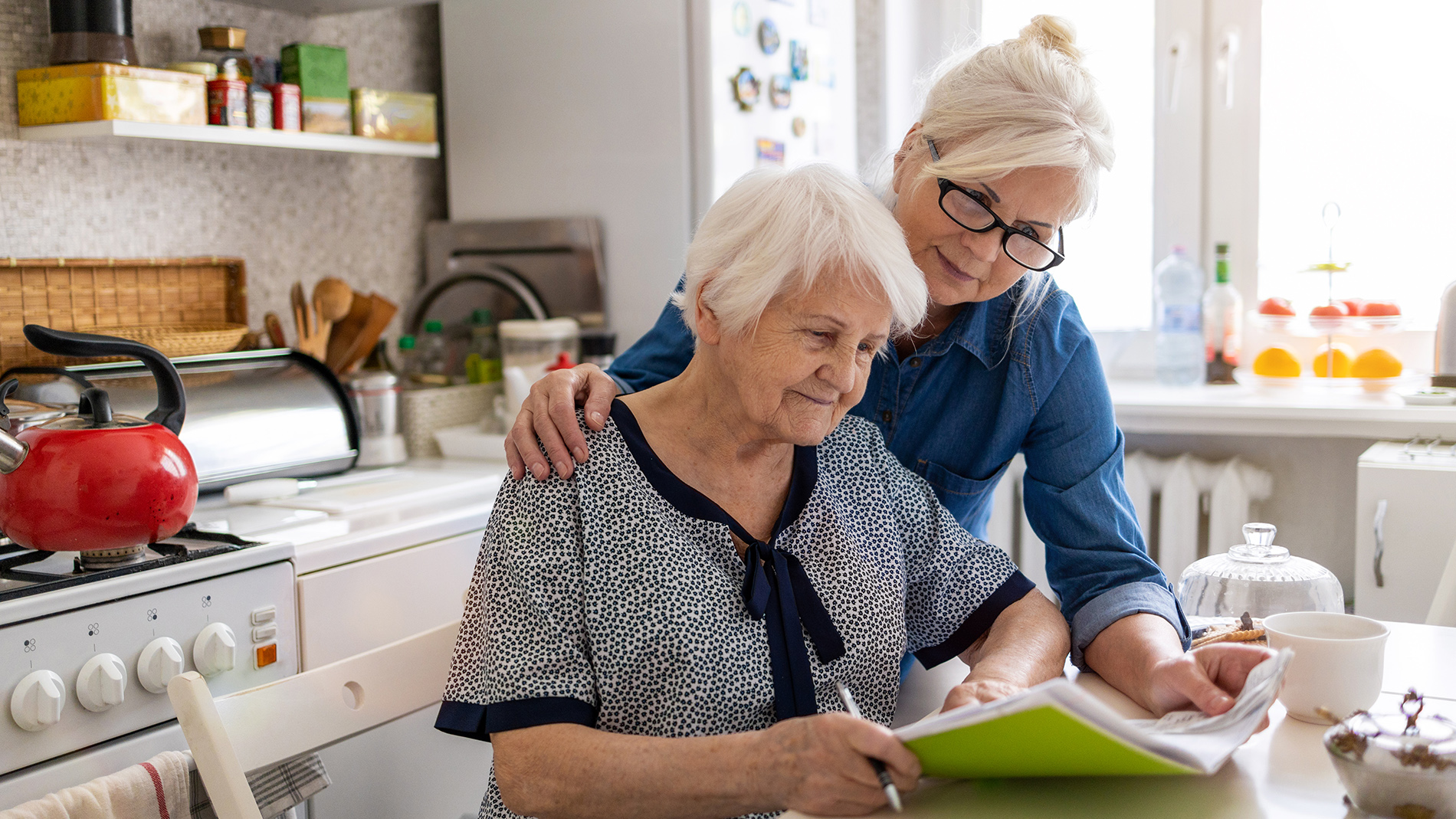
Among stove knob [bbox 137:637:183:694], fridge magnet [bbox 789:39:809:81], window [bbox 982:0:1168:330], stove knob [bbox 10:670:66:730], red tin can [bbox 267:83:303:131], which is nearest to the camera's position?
stove knob [bbox 10:670:66:730]

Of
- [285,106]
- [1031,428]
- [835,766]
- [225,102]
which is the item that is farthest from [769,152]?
[835,766]

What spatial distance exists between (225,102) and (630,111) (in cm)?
77

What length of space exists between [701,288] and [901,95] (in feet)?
6.35

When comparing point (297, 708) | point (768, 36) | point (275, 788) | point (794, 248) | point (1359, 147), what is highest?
point (768, 36)

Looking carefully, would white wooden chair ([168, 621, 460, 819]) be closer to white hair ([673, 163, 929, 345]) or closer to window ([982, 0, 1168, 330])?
white hair ([673, 163, 929, 345])

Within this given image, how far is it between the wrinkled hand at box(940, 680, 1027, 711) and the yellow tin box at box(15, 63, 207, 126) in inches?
63.4

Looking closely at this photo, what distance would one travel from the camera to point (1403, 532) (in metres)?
1.88

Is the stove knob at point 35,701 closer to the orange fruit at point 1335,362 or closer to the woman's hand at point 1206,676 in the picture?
the woman's hand at point 1206,676

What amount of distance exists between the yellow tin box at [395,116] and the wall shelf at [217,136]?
0.02 m

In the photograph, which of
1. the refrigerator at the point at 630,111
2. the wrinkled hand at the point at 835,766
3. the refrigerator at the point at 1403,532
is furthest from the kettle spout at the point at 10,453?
the refrigerator at the point at 1403,532

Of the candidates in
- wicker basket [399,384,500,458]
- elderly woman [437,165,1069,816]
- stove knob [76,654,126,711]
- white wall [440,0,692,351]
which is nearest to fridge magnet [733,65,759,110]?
white wall [440,0,692,351]

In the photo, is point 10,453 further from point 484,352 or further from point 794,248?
point 484,352

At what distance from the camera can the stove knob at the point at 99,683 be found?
1.33 meters

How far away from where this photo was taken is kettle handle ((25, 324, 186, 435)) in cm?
144
